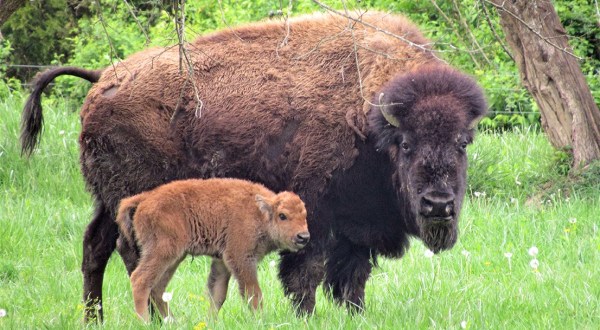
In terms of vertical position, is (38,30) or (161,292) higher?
(161,292)

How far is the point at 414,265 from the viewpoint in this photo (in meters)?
7.20

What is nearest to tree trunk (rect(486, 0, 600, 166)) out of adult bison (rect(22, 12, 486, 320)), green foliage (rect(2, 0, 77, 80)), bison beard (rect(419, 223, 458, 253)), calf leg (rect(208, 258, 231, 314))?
adult bison (rect(22, 12, 486, 320))

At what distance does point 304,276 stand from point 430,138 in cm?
120

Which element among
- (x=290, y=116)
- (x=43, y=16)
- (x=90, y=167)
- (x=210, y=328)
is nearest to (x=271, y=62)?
(x=290, y=116)

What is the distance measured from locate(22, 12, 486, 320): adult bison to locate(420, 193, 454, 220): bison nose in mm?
167

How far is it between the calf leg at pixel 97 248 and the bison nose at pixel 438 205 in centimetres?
221

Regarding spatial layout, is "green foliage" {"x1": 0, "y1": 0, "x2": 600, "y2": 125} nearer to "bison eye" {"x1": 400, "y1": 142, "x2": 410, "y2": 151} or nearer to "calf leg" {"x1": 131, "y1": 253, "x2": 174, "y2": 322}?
"bison eye" {"x1": 400, "y1": 142, "x2": 410, "y2": 151}

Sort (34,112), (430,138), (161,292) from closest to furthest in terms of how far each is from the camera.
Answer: (161,292) → (430,138) → (34,112)

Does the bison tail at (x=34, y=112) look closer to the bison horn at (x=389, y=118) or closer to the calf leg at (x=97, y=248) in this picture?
the calf leg at (x=97, y=248)

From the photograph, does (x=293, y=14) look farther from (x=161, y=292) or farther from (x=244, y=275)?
(x=244, y=275)

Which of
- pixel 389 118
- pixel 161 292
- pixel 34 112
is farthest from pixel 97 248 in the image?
pixel 389 118

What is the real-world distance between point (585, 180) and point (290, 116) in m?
3.49

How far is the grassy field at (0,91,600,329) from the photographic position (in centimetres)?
540

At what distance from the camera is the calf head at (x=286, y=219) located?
5387 mm
